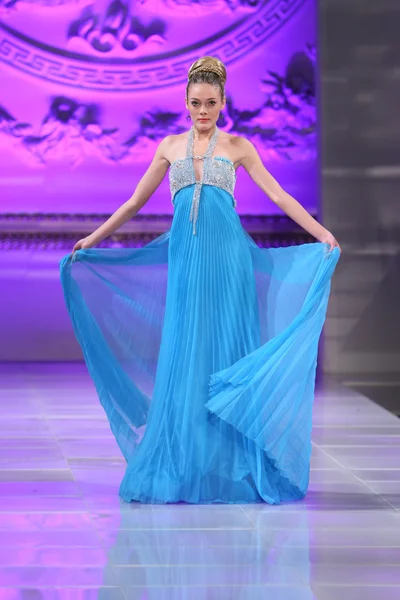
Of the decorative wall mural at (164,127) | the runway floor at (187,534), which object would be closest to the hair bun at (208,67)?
the runway floor at (187,534)

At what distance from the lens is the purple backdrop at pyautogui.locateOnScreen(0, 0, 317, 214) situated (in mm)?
8875

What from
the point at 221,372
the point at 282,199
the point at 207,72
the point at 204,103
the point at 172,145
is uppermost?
the point at 207,72

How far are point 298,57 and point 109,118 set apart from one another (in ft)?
4.88

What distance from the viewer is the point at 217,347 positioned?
164 inches

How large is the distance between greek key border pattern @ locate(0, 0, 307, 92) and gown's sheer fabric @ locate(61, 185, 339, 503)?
15.6ft

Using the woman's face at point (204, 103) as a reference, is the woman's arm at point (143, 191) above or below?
below

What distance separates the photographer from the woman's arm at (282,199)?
4.16m

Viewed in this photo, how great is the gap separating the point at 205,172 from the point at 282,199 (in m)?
0.29

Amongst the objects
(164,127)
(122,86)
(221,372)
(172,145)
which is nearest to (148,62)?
(122,86)

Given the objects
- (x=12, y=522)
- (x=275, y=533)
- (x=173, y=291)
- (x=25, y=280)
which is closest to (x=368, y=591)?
(x=275, y=533)

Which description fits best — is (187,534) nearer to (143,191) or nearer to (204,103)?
(143,191)

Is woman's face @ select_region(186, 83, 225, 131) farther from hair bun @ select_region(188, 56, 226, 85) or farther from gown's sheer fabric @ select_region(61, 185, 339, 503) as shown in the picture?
gown's sheer fabric @ select_region(61, 185, 339, 503)

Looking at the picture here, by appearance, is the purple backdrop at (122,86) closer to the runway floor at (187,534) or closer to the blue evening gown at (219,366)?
the runway floor at (187,534)

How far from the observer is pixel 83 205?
8953 millimetres
